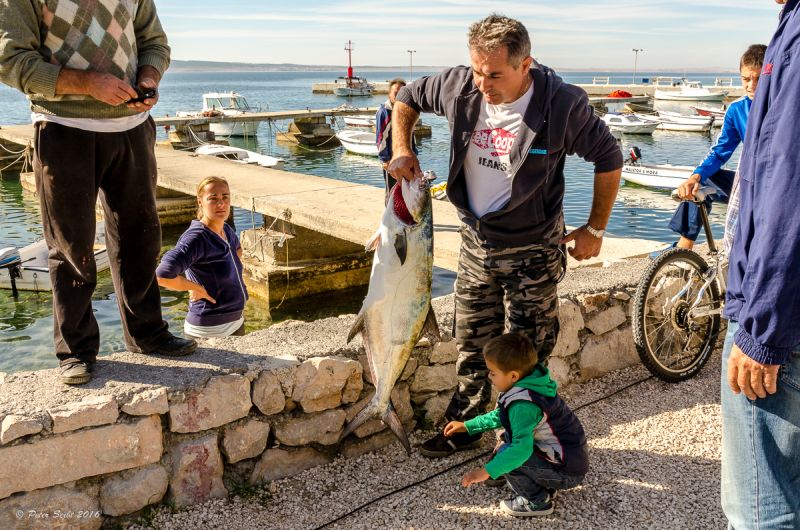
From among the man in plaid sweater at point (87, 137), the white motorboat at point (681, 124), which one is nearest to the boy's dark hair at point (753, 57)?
the man in plaid sweater at point (87, 137)

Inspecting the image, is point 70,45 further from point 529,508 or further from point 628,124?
point 628,124

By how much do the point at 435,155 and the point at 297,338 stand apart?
34037mm

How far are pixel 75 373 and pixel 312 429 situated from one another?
1289 mm

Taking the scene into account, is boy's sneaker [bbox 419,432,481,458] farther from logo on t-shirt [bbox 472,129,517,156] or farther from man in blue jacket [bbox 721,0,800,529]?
man in blue jacket [bbox 721,0,800,529]

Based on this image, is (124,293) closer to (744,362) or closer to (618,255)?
(744,362)

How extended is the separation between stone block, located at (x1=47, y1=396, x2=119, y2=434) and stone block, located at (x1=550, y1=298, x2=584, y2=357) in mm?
2979

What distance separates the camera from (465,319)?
13.0ft

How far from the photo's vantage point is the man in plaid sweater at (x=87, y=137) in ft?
10.3

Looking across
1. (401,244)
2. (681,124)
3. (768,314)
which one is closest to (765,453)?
(768,314)

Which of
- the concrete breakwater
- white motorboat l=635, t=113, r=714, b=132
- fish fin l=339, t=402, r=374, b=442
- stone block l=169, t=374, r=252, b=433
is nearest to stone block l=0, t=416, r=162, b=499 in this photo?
the concrete breakwater

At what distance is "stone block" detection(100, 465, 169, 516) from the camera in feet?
11.2

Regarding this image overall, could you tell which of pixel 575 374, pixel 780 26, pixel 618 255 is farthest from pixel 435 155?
pixel 780 26

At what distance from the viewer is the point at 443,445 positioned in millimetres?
4090

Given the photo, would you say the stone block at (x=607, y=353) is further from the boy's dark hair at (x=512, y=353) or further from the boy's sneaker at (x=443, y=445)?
the boy's dark hair at (x=512, y=353)
